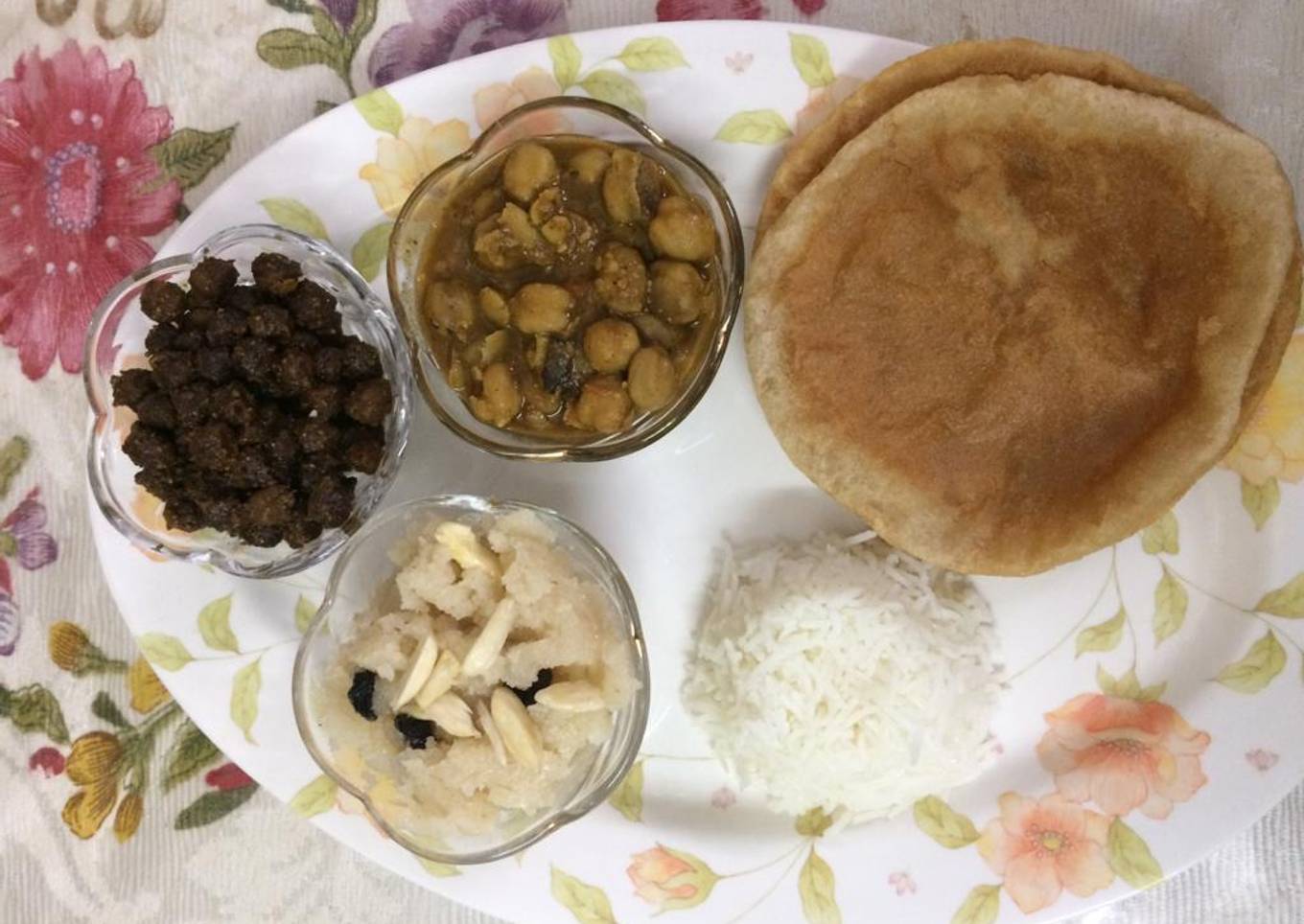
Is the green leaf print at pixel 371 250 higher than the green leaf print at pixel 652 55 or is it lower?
lower

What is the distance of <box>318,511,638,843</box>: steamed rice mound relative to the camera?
4.80 feet

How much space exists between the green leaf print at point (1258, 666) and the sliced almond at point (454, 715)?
1290mm

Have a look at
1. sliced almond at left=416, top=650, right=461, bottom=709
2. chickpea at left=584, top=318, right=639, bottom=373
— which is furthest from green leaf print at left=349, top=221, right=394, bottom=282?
sliced almond at left=416, top=650, right=461, bottom=709

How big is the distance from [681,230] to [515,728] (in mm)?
801

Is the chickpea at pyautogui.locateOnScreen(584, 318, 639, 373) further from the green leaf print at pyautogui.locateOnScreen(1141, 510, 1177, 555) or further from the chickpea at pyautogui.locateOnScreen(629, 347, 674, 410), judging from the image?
the green leaf print at pyautogui.locateOnScreen(1141, 510, 1177, 555)

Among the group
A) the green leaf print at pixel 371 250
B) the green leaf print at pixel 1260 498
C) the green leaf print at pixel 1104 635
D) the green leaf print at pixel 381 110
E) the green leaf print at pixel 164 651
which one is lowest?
the green leaf print at pixel 164 651

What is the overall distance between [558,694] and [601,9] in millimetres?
1219

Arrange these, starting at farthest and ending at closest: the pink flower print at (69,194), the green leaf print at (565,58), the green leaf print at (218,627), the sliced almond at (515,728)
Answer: the pink flower print at (69,194)
the green leaf print at (218,627)
the green leaf print at (565,58)
the sliced almond at (515,728)

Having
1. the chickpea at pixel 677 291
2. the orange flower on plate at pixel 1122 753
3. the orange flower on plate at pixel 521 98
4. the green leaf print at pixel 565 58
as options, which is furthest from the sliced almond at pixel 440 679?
the orange flower on plate at pixel 1122 753

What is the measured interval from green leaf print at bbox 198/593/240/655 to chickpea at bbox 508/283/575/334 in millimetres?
755

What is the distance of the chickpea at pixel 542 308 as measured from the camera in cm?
154

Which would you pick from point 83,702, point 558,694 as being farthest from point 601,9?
point 83,702

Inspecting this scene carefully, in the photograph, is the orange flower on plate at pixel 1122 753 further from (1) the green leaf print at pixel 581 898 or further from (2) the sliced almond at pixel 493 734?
(2) the sliced almond at pixel 493 734

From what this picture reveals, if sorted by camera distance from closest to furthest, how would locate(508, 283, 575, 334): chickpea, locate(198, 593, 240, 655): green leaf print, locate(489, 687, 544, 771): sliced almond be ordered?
locate(489, 687, 544, 771): sliced almond → locate(508, 283, 575, 334): chickpea → locate(198, 593, 240, 655): green leaf print
